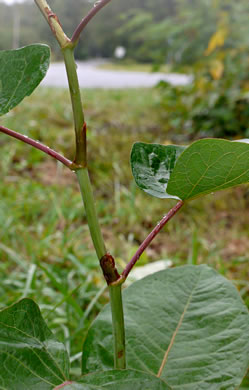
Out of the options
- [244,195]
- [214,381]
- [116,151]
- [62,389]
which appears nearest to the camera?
[62,389]

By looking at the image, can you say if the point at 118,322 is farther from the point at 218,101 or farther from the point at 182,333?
the point at 218,101

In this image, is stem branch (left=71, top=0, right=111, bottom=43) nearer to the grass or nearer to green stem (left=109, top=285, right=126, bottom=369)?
green stem (left=109, top=285, right=126, bottom=369)

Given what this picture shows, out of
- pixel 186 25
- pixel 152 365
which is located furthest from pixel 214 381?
pixel 186 25

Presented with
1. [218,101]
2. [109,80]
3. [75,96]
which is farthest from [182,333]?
[109,80]

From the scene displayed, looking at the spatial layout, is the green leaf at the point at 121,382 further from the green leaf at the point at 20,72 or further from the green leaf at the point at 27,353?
the green leaf at the point at 20,72

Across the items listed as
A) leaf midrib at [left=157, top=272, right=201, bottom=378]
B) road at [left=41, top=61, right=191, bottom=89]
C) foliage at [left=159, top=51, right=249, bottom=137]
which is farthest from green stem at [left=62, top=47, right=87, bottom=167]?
road at [left=41, top=61, right=191, bottom=89]

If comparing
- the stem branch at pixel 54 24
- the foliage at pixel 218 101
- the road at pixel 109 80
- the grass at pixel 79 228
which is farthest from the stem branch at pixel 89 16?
the road at pixel 109 80

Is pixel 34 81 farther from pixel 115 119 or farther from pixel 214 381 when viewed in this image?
pixel 115 119
